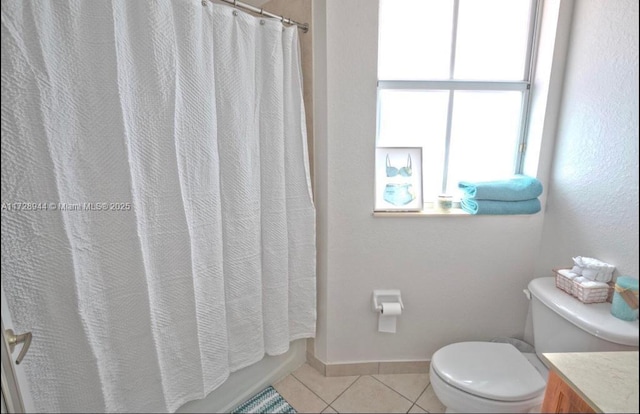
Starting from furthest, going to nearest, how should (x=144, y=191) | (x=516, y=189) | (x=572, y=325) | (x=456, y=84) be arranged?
(x=456, y=84) → (x=144, y=191) → (x=516, y=189) → (x=572, y=325)

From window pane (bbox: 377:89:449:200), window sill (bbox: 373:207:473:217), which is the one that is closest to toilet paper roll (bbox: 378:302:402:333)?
window sill (bbox: 373:207:473:217)

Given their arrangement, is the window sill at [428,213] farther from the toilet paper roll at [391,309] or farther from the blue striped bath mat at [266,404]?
the blue striped bath mat at [266,404]

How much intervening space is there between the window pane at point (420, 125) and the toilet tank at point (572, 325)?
681mm

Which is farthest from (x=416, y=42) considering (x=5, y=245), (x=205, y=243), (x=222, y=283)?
(x=5, y=245)

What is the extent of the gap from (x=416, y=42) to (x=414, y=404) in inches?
59.4

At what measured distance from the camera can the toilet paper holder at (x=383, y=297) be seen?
134 centimetres

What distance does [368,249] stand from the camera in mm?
1382

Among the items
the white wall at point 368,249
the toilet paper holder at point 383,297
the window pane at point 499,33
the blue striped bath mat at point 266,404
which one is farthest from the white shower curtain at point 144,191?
the window pane at point 499,33

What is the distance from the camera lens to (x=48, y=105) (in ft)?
2.35

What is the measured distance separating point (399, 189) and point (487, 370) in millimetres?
794

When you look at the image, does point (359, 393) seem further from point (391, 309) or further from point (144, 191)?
point (144, 191)

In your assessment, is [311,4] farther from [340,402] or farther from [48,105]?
[340,402]

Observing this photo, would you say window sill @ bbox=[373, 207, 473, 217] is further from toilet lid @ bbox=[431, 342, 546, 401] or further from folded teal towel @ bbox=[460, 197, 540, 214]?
toilet lid @ bbox=[431, 342, 546, 401]

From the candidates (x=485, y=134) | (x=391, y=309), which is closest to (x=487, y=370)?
(x=391, y=309)
